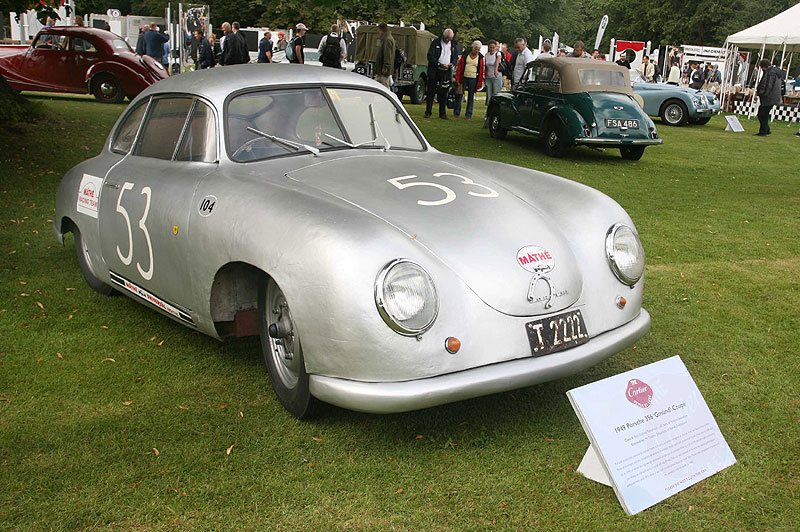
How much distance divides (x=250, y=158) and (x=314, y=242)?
112 centimetres

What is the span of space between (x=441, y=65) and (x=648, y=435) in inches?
537

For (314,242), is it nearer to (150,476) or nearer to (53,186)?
(150,476)

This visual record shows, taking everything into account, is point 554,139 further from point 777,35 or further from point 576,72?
point 777,35

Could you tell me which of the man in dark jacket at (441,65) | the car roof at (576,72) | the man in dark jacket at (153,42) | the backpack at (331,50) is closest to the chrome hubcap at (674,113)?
the man in dark jacket at (441,65)

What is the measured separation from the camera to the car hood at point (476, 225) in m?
3.07

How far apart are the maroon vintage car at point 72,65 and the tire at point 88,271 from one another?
1201cm

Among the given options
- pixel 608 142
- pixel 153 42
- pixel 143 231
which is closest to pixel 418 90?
pixel 153 42

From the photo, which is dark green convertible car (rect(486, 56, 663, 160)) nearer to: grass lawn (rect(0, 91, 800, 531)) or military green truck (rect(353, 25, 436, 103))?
grass lawn (rect(0, 91, 800, 531))

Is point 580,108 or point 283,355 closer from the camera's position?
point 283,355

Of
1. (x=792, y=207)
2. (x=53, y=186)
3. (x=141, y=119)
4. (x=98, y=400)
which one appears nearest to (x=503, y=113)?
(x=792, y=207)

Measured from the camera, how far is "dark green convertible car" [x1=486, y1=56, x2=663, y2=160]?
38.9 feet

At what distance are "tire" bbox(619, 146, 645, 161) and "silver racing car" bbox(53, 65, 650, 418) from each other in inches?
351

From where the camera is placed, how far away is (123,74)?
16062mm

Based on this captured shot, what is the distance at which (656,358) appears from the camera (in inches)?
169
